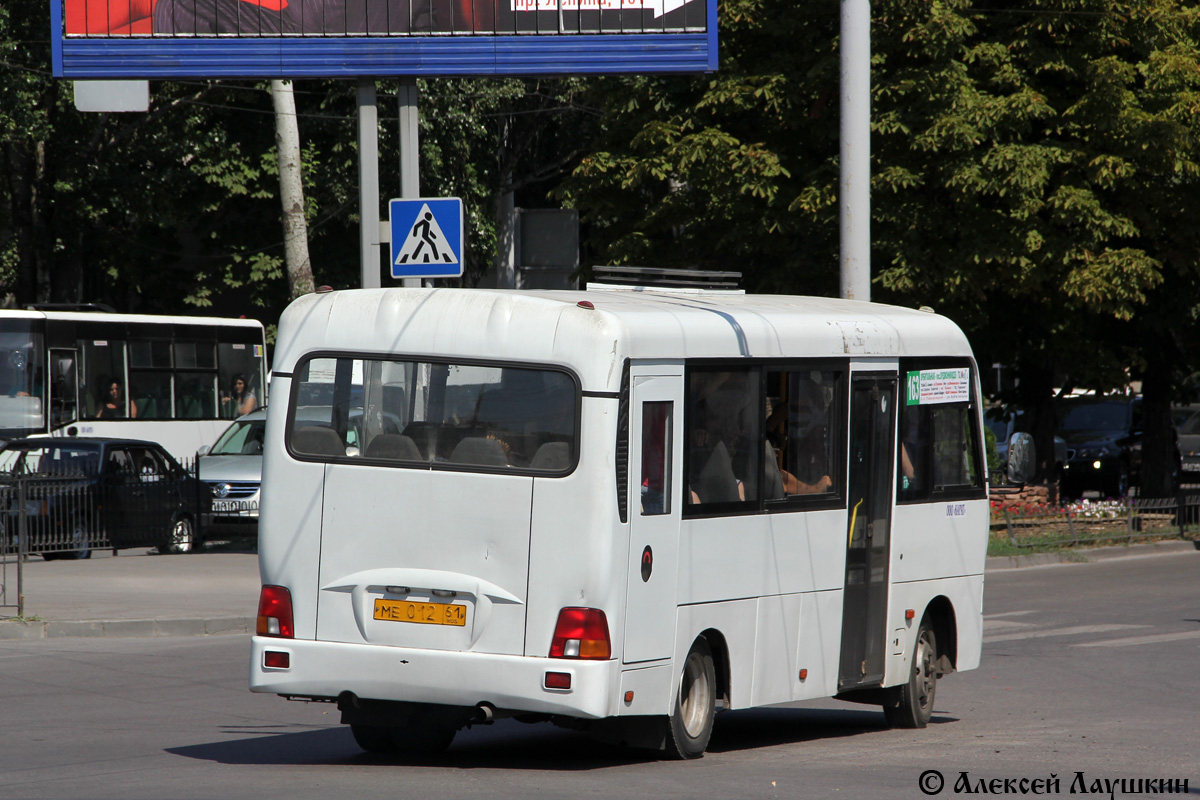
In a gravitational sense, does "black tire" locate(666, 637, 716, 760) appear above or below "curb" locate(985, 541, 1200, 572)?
above

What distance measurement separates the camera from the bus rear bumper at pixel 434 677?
315 inches

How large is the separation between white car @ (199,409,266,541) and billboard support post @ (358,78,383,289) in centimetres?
789

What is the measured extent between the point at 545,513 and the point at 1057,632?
30.5 ft

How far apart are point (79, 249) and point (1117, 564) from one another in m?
23.8

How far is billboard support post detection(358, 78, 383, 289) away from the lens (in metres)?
16.0

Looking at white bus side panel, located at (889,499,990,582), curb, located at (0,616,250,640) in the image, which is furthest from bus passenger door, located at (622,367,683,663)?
curb, located at (0,616,250,640)

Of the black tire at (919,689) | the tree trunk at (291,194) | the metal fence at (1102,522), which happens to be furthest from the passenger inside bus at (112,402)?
the black tire at (919,689)

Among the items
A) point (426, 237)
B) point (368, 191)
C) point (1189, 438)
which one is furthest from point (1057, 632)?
point (1189, 438)

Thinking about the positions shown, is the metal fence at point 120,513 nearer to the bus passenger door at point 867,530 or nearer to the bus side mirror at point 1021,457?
the bus passenger door at point 867,530

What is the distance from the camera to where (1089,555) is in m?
24.6

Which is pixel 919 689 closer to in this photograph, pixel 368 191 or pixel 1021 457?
pixel 1021 457

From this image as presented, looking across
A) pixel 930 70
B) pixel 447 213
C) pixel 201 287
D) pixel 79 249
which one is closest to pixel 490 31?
pixel 447 213

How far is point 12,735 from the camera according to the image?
9.64 m

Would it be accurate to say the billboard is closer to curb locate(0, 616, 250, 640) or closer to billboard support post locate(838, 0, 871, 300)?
billboard support post locate(838, 0, 871, 300)
